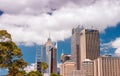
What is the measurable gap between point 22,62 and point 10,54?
1168 mm

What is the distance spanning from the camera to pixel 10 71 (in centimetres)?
2455

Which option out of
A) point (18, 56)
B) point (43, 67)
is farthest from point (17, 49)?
point (43, 67)

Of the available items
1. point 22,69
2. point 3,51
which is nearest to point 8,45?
point 3,51

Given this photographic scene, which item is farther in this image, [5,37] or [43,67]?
[43,67]

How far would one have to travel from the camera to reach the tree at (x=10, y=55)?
23.6 meters

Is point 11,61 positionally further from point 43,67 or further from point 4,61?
point 43,67

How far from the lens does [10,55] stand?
79.2 feet

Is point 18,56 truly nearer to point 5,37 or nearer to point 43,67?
point 5,37

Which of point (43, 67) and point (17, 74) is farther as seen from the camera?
point (43, 67)

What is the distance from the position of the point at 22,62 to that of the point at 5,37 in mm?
2391

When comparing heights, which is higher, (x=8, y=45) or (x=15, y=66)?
(x=8, y=45)

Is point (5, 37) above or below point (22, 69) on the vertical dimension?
above

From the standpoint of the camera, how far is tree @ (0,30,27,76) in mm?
23609

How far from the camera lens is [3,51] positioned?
23688 mm
